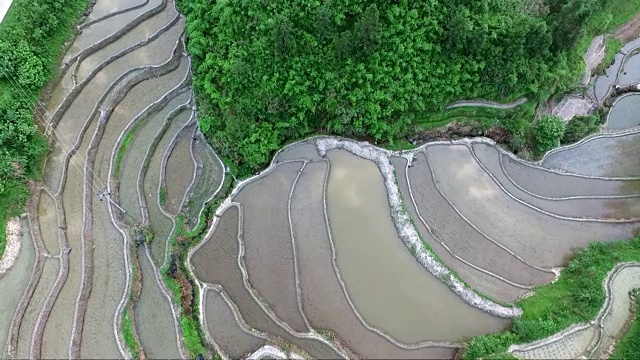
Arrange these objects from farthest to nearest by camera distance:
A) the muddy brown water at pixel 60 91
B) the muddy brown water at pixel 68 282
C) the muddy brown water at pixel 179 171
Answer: the muddy brown water at pixel 60 91 → the muddy brown water at pixel 179 171 → the muddy brown water at pixel 68 282

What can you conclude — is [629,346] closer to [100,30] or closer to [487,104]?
[487,104]

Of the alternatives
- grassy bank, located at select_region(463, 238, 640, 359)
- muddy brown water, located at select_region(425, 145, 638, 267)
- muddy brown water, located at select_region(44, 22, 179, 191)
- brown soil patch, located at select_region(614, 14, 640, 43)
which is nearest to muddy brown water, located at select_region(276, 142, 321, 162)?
muddy brown water, located at select_region(425, 145, 638, 267)

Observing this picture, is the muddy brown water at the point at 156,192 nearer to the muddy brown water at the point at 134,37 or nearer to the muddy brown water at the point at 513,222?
the muddy brown water at the point at 134,37

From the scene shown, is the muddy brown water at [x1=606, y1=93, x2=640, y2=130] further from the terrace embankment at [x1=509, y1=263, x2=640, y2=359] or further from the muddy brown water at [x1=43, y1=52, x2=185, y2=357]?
the muddy brown water at [x1=43, y1=52, x2=185, y2=357]

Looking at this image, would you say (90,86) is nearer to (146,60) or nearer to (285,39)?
(146,60)

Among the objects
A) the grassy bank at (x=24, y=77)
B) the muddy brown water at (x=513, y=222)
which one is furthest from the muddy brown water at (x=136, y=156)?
the muddy brown water at (x=513, y=222)

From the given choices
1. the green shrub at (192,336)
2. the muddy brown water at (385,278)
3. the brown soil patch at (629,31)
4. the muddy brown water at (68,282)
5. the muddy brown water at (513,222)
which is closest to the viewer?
the green shrub at (192,336)

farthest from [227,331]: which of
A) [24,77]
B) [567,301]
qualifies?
[24,77]

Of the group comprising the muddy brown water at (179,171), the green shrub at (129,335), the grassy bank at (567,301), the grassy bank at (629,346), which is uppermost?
the muddy brown water at (179,171)

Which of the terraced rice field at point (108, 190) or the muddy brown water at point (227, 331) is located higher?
Result: the terraced rice field at point (108, 190)
